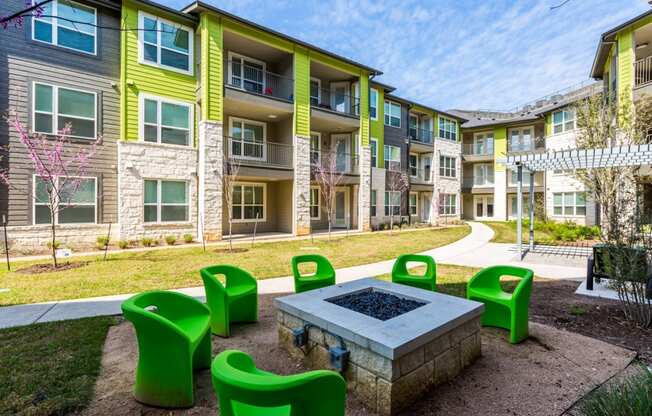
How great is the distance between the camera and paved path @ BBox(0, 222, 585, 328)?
5285 mm

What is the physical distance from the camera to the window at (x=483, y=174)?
1203 inches

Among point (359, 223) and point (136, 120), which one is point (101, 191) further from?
point (359, 223)

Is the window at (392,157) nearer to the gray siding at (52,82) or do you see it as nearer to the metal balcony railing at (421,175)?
the metal balcony railing at (421,175)

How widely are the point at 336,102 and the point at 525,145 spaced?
60.1 feet

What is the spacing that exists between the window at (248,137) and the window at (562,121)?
21313mm

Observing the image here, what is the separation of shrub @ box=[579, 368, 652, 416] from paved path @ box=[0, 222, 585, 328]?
5.23 m

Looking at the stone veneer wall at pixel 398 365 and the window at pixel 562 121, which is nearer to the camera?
the stone veneer wall at pixel 398 365

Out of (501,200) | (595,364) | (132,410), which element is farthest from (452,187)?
(132,410)

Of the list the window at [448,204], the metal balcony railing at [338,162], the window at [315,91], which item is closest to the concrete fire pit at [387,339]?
the metal balcony railing at [338,162]

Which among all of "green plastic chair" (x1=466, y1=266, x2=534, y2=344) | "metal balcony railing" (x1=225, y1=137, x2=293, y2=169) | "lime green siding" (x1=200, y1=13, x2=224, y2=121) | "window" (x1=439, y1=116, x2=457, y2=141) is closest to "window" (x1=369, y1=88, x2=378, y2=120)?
"window" (x1=439, y1=116, x2=457, y2=141)

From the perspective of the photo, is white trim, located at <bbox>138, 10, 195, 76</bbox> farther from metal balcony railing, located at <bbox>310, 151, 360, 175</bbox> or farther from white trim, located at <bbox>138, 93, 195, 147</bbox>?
metal balcony railing, located at <bbox>310, 151, 360, 175</bbox>

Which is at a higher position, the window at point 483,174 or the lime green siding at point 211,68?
the lime green siding at point 211,68

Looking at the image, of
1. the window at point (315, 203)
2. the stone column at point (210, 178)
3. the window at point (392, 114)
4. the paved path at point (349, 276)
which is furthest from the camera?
the window at point (392, 114)

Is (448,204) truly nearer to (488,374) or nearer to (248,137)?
(248,137)
